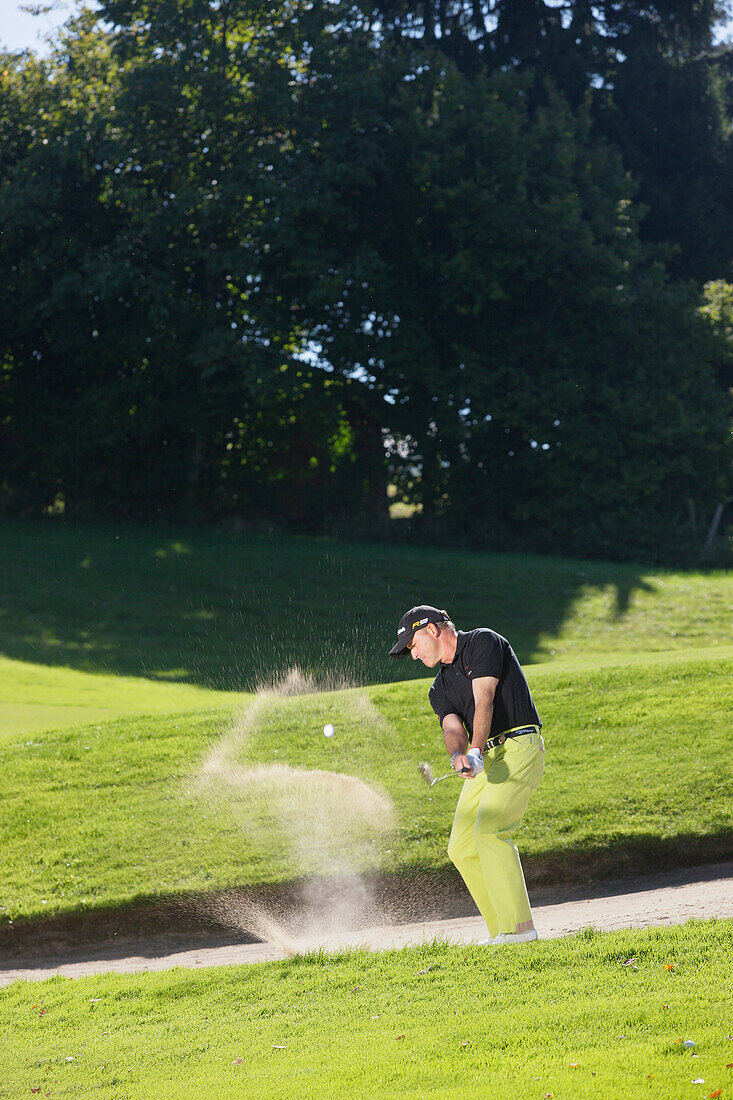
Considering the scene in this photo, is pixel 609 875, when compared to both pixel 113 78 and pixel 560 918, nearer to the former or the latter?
pixel 560 918

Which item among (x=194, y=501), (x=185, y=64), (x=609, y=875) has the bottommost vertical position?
(x=609, y=875)

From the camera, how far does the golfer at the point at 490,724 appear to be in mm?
5824

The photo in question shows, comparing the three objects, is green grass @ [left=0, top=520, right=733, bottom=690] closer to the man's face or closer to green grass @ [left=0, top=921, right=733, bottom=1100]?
green grass @ [left=0, top=921, right=733, bottom=1100]

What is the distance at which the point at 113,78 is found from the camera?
32219mm

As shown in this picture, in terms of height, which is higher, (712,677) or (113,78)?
(113,78)

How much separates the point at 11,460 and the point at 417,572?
51.2 feet

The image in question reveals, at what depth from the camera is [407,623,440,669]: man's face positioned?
19.3ft

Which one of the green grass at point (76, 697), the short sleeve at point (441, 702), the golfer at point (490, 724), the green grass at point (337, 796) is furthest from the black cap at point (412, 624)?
the green grass at point (76, 697)

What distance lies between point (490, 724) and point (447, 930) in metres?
3.63

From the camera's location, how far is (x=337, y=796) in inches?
454

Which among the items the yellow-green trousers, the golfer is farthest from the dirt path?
the golfer

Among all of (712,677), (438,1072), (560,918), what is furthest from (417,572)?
(438,1072)

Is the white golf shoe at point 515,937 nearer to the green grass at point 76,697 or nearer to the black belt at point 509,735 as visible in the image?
the black belt at point 509,735

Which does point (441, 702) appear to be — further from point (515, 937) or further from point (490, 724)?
point (515, 937)
